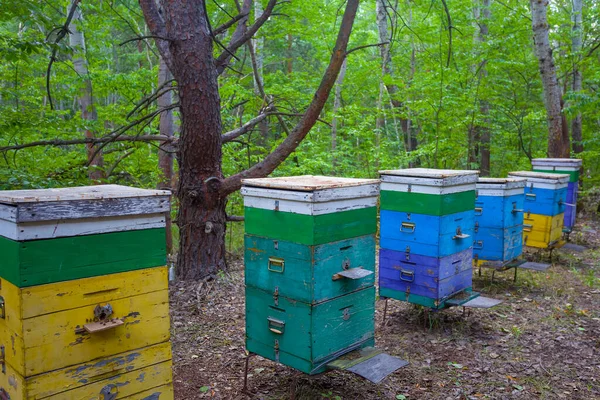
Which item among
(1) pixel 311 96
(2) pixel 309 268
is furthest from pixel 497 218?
(1) pixel 311 96

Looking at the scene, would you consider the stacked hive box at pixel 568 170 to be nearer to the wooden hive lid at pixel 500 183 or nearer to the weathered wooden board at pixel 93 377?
the wooden hive lid at pixel 500 183

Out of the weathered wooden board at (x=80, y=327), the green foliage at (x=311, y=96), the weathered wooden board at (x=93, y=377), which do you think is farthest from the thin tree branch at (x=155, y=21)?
the weathered wooden board at (x=93, y=377)

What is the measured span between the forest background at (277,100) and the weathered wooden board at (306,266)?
2598 mm

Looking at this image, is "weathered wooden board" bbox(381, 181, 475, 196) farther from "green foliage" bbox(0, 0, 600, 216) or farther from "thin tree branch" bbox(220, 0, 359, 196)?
"green foliage" bbox(0, 0, 600, 216)

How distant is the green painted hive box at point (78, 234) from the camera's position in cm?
212

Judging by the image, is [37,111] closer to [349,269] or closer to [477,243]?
[349,269]

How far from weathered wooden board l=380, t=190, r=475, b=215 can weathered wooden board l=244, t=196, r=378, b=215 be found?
110 cm

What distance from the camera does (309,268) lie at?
311 centimetres

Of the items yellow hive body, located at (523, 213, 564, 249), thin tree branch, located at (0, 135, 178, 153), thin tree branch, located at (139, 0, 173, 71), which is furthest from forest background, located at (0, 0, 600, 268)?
yellow hive body, located at (523, 213, 564, 249)

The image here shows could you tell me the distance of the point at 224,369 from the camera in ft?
13.2

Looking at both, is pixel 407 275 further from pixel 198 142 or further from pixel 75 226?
pixel 75 226

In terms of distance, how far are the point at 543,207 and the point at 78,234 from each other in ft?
22.6

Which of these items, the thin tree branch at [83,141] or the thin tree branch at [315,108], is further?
the thin tree branch at [83,141]

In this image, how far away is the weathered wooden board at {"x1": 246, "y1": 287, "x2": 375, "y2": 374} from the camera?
319cm
